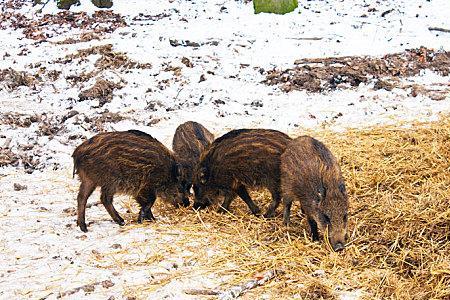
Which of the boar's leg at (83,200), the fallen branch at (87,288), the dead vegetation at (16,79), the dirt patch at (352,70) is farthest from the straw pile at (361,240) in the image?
the dead vegetation at (16,79)

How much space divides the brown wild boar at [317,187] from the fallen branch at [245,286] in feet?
2.27

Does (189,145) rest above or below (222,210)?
above

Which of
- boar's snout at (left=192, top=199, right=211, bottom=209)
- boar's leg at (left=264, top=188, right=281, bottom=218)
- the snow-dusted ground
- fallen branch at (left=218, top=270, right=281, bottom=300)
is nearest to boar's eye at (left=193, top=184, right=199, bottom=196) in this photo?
boar's snout at (left=192, top=199, right=211, bottom=209)

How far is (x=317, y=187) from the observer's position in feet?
15.3

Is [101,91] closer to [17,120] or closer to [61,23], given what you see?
[17,120]

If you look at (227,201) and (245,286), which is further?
(227,201)

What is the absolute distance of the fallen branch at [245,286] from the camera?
380 cm

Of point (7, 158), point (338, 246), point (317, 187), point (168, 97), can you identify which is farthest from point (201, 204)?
point (168, 97)

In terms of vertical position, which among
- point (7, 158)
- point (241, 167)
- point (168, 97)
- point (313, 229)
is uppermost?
point (241, 167)

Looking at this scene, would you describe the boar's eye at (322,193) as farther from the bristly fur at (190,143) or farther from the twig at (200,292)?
the bristly fur at (190,143)

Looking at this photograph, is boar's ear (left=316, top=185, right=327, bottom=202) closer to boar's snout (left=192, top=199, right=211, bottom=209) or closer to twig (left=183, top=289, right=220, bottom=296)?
twig (left=183, top=289, right=220, bottom=296)

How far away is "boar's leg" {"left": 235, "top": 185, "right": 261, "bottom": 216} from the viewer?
18.5 feet

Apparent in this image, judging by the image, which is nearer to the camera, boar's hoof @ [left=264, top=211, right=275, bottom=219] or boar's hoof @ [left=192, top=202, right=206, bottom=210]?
boar's hoof @ [left=264, top=211, right=275, bottom=219]

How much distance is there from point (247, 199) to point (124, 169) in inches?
48.5
